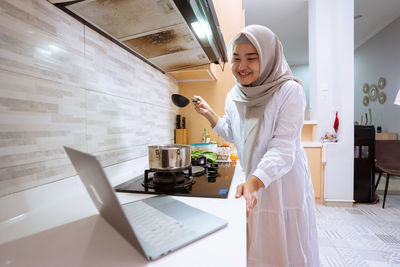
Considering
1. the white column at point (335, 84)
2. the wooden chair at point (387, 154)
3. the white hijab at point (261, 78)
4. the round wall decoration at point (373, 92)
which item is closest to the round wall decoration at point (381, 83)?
the round wall decoration at point (373, 92)

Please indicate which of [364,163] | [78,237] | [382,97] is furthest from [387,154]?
[78,237]

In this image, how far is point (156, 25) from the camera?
2.92 ft

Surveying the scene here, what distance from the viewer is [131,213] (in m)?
0.56

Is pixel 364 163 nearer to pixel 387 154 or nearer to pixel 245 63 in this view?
pixel 387 154

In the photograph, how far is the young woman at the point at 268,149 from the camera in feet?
3.15

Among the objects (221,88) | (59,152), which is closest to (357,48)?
(221,88)

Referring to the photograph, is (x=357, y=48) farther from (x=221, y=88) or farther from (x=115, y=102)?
(x=115, y=102)

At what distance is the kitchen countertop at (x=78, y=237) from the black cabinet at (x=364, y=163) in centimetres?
278

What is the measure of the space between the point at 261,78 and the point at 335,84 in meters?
2.23

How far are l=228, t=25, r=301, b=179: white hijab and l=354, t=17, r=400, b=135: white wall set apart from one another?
4492mm

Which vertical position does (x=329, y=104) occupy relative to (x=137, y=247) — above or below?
above

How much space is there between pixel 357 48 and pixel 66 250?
717 cm

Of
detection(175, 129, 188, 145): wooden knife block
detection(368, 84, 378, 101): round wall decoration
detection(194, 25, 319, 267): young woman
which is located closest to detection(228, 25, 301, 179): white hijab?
detection(194, 25, 319, 267): young woman

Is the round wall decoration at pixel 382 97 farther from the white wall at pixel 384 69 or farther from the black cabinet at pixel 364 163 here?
the black cabinet at pixel 364 163
